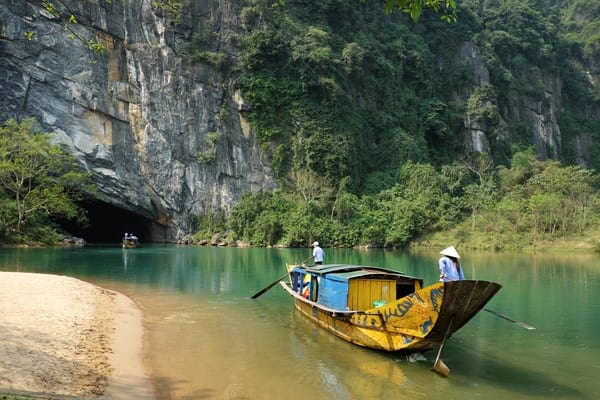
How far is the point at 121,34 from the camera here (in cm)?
3831

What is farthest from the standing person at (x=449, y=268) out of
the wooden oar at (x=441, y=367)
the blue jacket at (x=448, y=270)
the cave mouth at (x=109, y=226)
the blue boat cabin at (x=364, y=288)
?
the cave mouth at (x=109, y=226)

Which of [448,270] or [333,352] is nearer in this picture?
[448,270]

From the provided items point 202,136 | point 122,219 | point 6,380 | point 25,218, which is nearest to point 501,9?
Answer: point 202,136

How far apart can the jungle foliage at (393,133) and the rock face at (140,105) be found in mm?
2477

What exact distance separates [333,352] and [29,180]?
2922cm

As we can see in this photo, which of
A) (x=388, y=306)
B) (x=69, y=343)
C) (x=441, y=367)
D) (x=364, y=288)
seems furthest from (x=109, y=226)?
(x=441, y=367)

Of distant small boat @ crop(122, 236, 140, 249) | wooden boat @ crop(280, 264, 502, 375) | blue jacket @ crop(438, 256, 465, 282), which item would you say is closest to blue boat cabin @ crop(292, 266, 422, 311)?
wooden boat @ crop(280, 264, 502, 375)

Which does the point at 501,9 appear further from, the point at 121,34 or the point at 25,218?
the point at 25,218

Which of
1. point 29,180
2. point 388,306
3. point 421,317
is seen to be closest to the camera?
point 421,317

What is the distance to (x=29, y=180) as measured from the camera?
3144cm

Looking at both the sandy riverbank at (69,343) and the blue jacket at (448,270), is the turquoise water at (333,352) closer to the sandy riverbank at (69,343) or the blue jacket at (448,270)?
the sandy riverbank at (69,343)

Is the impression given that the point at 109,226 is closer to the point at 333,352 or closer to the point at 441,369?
the point at 333,352

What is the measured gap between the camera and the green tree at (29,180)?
2988 centimetres

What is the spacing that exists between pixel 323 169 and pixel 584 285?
26.0 metres
